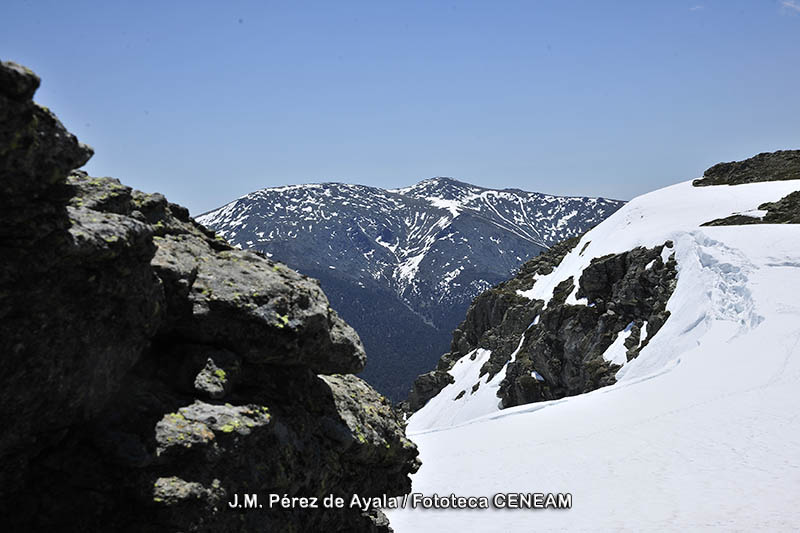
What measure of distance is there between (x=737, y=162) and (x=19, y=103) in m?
109

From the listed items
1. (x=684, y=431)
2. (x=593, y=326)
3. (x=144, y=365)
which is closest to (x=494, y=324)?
(x=593, y=326)

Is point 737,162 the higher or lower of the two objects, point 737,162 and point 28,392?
the higher

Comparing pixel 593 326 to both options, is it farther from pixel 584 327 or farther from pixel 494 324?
pixel 494 324

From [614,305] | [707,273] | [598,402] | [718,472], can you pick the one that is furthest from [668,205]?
[718,472]

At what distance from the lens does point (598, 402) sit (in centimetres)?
3397

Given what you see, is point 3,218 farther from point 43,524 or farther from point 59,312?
point 43,524

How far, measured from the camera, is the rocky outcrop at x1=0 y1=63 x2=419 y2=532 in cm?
771

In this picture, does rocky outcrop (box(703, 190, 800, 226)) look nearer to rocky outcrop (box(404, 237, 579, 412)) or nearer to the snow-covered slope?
the snow-covered slope

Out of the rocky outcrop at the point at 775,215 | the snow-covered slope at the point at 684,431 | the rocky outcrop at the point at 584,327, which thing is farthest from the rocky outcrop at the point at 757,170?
the snow-covered slope at the point at 684,431

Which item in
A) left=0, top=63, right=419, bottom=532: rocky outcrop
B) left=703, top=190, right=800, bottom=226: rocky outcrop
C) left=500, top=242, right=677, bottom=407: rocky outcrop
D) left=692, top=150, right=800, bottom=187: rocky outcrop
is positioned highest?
left=692, top=150, right=800, bottom=187: rocky outcrop

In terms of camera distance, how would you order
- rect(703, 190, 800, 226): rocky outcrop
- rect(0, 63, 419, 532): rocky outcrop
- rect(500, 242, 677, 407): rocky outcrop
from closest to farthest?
rect(0, 63, 419, 532): rocky outcrop < rect(500, 242, 677, 407): rocky outcrop < rect(703, 190, 800, 226): rocky outcrop

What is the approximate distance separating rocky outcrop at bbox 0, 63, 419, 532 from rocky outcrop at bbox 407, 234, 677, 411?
38823 mm

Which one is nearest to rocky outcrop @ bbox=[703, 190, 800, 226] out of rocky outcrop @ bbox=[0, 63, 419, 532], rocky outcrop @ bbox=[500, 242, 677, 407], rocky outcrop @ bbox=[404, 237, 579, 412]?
rocky outcrop @ bbox=[500, 242, 677, 407]

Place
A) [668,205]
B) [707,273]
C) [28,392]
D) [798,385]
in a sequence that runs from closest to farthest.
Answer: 1. [28,392]
2. [798,385]
3. [707,273]
4. [668,205]
